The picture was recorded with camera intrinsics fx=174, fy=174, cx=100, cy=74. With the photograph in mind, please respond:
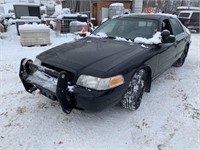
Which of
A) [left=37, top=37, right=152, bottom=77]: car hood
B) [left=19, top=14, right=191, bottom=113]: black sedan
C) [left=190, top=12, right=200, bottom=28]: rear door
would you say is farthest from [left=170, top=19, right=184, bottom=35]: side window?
[left=190, top=12, right=200, bottom=28]: rear door

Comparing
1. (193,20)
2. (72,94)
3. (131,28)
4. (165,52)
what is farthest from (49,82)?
(193,20)

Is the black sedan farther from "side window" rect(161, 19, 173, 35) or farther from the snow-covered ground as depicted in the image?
the snow-covered ground

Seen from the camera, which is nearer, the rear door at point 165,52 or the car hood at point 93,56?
the car hood at point 93,56

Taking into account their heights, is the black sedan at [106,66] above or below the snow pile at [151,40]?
below

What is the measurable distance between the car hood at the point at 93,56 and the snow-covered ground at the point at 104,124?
0.85 m

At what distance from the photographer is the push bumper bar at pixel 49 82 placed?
2182 millimetres

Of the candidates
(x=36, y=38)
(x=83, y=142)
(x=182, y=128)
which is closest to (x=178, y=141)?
(x=182, y=128)

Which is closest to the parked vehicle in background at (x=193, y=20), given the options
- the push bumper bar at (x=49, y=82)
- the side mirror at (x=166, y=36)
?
the side mirror at (x=166, y=36)

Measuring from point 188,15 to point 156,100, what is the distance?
13980 millimetres

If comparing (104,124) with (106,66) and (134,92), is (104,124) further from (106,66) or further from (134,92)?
(106,66)

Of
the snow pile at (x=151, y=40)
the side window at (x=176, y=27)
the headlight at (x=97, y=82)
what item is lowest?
the headlight at (x=97, y=82)

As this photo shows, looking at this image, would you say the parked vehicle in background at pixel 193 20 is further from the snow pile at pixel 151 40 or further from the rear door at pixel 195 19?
the snow pile at pixel 151 40

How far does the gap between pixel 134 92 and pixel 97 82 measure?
84 cm

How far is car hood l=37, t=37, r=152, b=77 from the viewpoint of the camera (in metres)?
2.32
